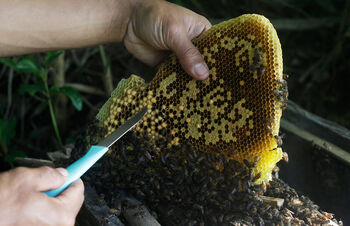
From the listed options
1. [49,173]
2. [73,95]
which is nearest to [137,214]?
[49,173]

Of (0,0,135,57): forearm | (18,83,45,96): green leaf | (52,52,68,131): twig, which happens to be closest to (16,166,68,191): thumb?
(0,0,135,57): forearm

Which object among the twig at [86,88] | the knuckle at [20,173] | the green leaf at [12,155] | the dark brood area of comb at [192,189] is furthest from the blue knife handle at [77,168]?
the twig at [86,88]

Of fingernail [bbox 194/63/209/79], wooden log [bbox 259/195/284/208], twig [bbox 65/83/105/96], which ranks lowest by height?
twig [bbox 65/83/105/96]

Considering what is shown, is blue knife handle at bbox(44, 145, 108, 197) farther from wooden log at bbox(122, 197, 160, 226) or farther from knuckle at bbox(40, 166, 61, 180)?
wooden log at bbox(122, 197, 160, 226)

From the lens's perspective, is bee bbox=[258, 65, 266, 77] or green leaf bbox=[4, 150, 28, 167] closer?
bee bbox=[258, 65, 266, 77]

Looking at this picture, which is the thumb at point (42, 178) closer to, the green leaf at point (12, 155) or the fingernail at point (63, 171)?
the fingernail at point (63, 171)

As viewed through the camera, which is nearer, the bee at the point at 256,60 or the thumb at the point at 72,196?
the thumb at the point at 72,196

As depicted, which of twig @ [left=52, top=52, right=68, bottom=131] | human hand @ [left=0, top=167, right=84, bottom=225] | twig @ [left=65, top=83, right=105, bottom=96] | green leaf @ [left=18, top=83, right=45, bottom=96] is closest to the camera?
human hand @ [left=0, top=167, right=84, bottom=225]
